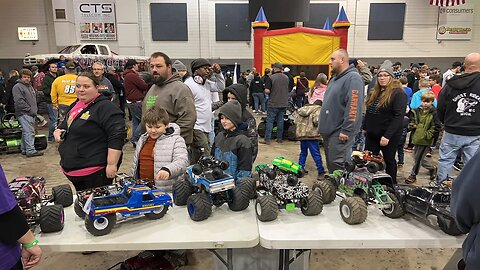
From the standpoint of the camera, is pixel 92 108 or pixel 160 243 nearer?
pixel 160 243

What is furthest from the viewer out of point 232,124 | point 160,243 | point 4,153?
point 4,153

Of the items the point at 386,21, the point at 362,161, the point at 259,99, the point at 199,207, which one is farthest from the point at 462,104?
the point at 386,21

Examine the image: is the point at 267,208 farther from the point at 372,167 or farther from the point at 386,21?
the point at 386,21

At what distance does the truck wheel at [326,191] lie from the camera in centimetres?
220

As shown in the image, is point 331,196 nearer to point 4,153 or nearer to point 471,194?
point 471,194

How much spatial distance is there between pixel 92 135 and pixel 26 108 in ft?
14.3

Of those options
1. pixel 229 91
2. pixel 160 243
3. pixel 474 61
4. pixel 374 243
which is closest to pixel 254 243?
pixel 160 243

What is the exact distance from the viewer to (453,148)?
11.2 feet

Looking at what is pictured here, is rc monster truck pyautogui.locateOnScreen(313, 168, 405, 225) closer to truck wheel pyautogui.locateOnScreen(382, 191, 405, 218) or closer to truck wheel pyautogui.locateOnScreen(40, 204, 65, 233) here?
truck wheel pyautogui.locateOnScreen(382, 191, 405, 218)

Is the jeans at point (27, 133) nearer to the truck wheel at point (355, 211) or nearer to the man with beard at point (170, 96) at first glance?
the man with beard at point (170, 96)

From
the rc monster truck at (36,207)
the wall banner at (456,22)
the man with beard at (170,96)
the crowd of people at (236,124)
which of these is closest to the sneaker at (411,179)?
the crowd of people at (236,124)

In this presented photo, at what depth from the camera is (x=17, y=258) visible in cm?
143

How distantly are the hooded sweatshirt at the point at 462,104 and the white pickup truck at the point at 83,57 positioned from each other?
10.0 meters

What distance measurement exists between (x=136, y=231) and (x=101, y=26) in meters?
15.9
